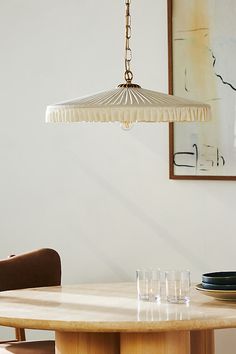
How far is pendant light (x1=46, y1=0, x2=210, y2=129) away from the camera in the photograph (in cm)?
345

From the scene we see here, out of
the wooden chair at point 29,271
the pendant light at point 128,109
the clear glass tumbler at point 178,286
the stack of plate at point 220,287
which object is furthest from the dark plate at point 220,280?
the wooden chair at point 29,271

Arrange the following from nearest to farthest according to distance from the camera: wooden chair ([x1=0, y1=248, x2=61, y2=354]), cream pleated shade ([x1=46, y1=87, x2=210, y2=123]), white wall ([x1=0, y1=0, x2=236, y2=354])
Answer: cream pleated shade ([x1=46, y1=87, x2=210, y2=123]) → wooden chair ([x1=0, y1=248, x2=61, y2=354]) → white wall ([x1=0, y1=0, x2=236, y2=354])

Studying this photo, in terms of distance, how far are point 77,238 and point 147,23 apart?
→ 1283 mm

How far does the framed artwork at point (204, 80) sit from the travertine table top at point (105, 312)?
1.06m

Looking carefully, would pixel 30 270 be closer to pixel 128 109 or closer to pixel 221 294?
pixel 221 294

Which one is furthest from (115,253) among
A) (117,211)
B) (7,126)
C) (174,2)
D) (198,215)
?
(174,2)

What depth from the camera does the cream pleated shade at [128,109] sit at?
3.45 metres

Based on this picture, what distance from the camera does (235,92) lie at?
15.7 feet

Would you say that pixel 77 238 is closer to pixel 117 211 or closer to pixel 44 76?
pixel 117 211

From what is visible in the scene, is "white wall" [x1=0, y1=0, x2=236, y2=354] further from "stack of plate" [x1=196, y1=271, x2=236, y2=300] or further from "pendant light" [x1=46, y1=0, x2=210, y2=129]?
"pendant light" [x1=46, y1=0, x2=210, y2=129]

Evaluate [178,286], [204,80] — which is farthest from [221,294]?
[204,80]

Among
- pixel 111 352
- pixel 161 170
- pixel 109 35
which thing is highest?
pixel 109 35

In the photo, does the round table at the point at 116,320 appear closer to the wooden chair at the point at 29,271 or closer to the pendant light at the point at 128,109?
the wooden chair at the point at 29,271

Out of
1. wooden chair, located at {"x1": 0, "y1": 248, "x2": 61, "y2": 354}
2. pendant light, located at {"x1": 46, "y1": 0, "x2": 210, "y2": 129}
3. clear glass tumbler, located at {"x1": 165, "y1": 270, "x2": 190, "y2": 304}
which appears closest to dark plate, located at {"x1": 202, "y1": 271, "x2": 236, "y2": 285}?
clear glass tumbler, located at {"x1": 165, "y1": 270, "x2": 190, "y2": 304}
